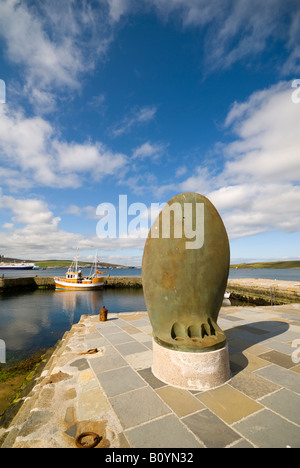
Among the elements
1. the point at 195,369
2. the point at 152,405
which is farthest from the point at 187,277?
the point at 152,405

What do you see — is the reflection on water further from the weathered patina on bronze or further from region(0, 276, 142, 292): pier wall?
region(0, 276, 142, 292): pier wall

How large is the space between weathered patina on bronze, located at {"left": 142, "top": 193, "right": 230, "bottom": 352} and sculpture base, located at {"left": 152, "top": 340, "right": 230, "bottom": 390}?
167mm

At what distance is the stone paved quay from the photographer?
297 cm

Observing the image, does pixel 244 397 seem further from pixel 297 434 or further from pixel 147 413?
pixel 147 413

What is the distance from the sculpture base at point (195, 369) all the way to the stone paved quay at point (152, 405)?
5.5 inches

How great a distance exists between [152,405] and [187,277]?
2303mm

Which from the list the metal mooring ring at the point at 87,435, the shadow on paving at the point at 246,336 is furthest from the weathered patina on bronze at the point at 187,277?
the metal mooring ring at the point at 87,435

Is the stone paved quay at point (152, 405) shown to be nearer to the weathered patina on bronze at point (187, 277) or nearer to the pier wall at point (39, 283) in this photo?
the weathered patina on bronze at point (187, 277)

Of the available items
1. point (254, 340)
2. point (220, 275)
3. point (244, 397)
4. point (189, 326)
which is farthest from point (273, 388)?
point (254, 340)

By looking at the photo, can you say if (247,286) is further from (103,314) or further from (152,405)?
(152,405)

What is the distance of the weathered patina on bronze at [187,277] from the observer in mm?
4473

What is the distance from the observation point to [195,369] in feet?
13.6

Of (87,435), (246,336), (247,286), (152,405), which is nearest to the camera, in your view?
(87,435)
